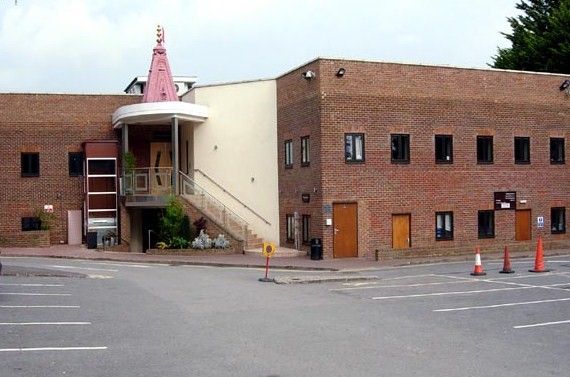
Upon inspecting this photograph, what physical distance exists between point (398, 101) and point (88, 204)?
54.1ft

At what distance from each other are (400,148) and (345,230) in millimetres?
4459

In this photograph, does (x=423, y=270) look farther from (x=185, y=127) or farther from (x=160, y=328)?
(x=185, y=127)

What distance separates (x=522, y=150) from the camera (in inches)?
1324

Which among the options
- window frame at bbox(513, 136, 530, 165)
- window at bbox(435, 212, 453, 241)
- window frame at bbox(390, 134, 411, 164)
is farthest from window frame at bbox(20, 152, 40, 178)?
window frame at bbox(513, 136, 530, 165)

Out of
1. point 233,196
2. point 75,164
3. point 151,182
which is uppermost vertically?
point 75,164

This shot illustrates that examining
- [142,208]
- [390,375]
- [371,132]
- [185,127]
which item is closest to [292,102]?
[371,132]

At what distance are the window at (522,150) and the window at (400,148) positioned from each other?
6160 mm

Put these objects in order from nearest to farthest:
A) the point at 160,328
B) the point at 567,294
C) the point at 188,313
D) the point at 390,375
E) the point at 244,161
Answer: the point at 390,375 → the point at 160,328 → the point at 188,313 → the point at 567,294 → the point at 244,161

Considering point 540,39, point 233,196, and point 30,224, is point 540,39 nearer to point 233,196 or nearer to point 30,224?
point 233,196

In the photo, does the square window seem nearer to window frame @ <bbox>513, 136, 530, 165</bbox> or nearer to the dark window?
window frame @ <bbox>513, 136, 530, 165</bbox>

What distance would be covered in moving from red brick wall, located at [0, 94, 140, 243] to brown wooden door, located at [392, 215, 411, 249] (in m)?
15.9

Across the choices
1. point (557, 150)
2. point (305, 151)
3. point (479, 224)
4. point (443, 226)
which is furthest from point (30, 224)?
point (557, 150)

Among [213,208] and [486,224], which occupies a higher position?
[213,208]

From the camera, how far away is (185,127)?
37.2 meters
